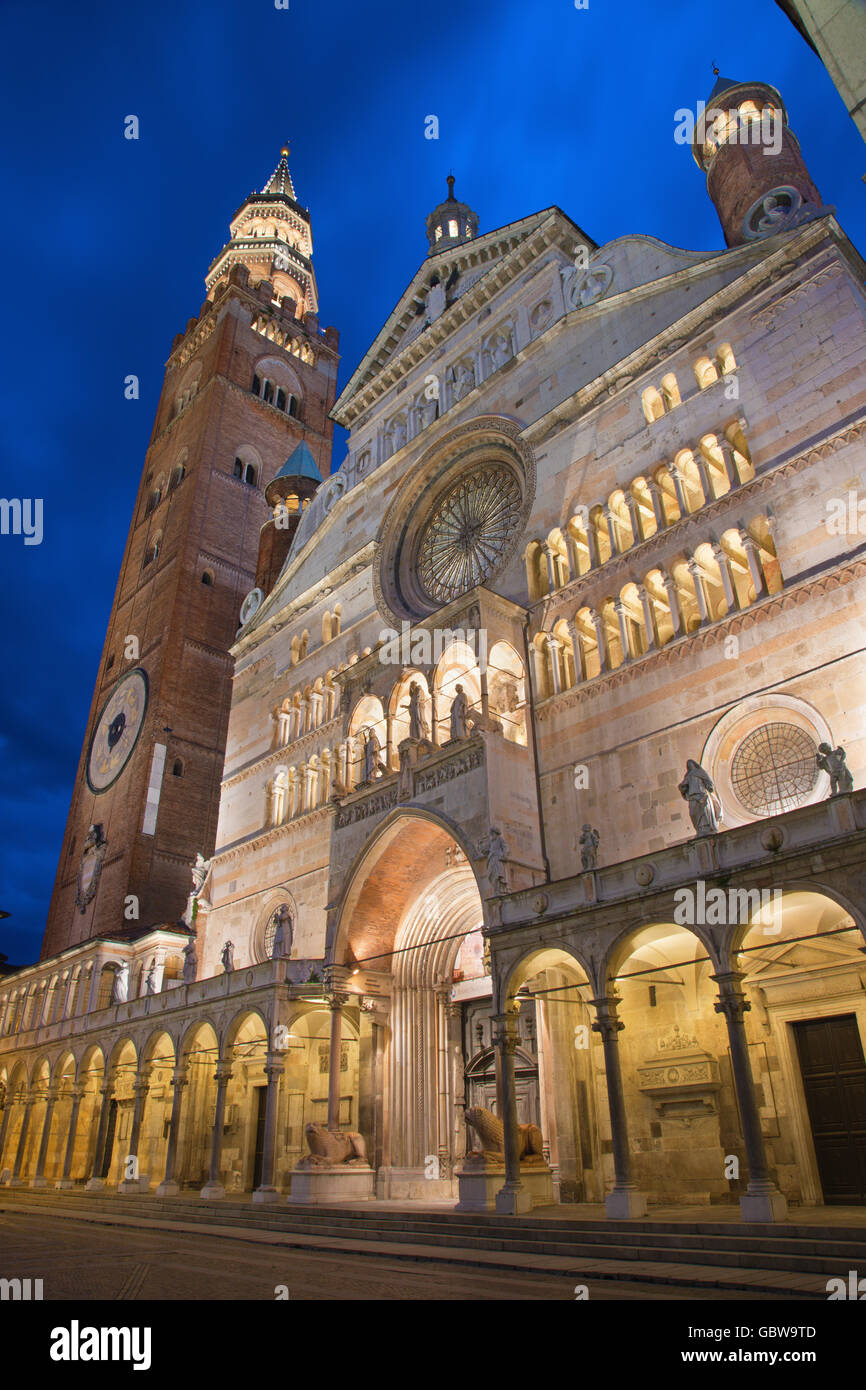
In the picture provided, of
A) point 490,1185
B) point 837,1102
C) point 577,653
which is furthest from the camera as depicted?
point 577,653

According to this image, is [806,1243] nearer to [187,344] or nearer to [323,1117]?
[323,1117]

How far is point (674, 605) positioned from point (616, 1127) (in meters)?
9.45

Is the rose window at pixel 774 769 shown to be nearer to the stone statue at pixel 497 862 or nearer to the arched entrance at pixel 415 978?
the stone statue at pixel 497 862

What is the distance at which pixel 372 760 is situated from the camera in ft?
68.5

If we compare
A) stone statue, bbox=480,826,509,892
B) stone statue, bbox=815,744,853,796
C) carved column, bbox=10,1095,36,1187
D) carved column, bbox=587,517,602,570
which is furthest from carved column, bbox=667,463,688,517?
carved column, bbox=10,1095,36,1187

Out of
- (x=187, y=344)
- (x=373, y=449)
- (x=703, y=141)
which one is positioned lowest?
(x=373, y=449)

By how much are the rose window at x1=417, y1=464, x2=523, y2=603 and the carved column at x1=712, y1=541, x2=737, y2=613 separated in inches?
252

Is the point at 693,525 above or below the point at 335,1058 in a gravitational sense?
above

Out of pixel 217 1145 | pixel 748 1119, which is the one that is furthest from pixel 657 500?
pixel 217 1145

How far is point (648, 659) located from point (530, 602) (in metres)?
4.24

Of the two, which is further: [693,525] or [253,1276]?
[693,525]

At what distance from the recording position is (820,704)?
14.2 m

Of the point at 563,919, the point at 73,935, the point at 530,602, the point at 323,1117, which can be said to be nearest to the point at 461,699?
the point at 530,602

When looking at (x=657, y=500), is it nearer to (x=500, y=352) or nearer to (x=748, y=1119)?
(x=500, y=352)
